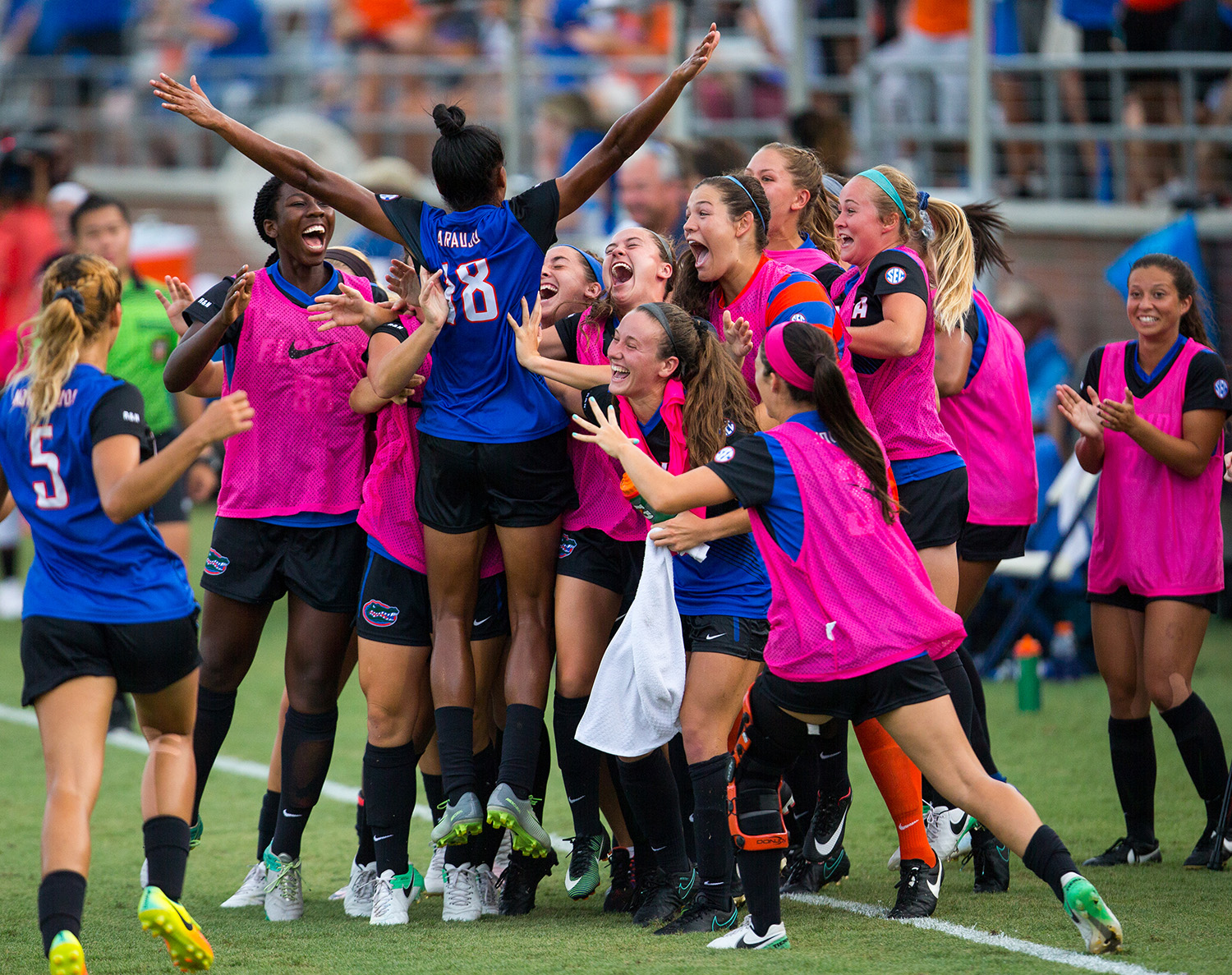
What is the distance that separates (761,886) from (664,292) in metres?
2.03

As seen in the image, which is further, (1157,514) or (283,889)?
(1157,514)

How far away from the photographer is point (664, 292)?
212 inches

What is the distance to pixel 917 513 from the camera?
525 cm

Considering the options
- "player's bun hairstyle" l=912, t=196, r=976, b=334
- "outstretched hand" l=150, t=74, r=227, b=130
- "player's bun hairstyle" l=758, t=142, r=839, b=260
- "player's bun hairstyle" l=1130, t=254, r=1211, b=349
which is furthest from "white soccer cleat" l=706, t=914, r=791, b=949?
"outstretched hand" l=150, t=74, r=227, b=130

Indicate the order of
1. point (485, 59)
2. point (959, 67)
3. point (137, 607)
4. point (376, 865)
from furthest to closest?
point (485, 59)
point (959, 67)
point (376, 865)
point (137, 607)

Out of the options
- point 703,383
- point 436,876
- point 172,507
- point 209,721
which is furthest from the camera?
point 172,507

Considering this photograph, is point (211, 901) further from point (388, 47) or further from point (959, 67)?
point (388, 47)

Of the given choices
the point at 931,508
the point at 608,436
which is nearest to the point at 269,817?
the point at 608,436

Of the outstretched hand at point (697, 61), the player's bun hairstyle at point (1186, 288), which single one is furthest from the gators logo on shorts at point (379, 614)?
the player's bun hairstyle at point (1186, 288)

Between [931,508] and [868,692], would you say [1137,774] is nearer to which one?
[931,508]

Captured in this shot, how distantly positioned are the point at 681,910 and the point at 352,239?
28.4 ft

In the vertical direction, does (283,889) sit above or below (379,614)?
below

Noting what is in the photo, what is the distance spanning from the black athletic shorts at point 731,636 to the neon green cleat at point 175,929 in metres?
1.64

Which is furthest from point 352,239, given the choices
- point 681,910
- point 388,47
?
point 681,910
